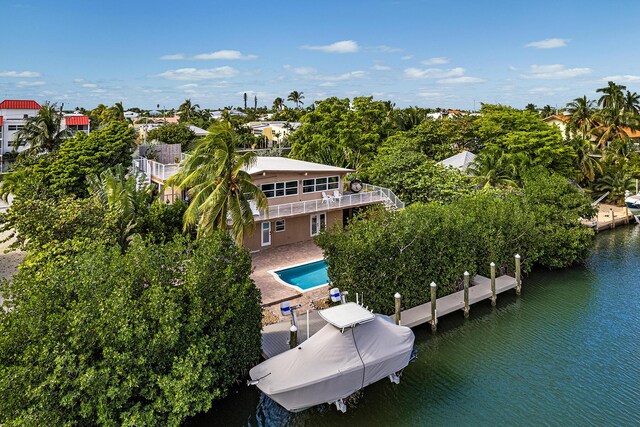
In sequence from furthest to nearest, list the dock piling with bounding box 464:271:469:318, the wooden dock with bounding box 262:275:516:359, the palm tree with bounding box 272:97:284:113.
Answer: the palm tree with bounding box 272:97:284:113 → the dock piling with bounding box 464:271:469:318 → the wooden dock with bounding box 262:275:516:359

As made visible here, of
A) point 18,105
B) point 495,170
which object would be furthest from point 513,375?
point 18,105

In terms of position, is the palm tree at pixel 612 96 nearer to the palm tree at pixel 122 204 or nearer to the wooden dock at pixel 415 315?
the wooden dock at pixel 415 315

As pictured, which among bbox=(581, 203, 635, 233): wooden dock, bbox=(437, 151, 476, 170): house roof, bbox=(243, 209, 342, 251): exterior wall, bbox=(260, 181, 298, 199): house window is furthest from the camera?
bbox=(437, 151, 476, 170): house roof

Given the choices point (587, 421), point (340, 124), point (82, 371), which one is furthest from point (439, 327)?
point (340, 124)

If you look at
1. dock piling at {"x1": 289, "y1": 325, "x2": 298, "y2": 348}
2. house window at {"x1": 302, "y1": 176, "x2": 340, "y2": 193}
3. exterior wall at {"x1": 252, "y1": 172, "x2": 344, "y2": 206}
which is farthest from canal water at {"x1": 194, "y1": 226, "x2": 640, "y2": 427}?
house window at {"x1": 302, "y1": 176, "x2": 340, "y2": 193}

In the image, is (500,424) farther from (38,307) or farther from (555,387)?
(38,307)

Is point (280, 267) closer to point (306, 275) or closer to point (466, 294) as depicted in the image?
point (306, 275)

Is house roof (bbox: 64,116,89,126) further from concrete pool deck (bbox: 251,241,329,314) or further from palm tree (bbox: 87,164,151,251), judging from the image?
concrete pool deck (bbox: 251,241,329,314)
